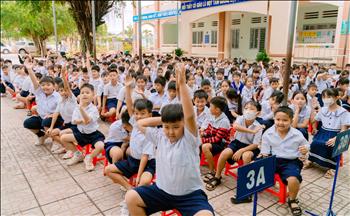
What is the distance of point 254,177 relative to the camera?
2.04 meters

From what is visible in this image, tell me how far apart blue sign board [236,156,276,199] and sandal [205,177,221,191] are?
1561 millimetres

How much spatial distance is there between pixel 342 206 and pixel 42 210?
3.45 metres

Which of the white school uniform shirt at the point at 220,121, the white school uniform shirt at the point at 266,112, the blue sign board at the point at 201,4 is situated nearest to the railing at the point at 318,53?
the blue sign board at the point at 201,4

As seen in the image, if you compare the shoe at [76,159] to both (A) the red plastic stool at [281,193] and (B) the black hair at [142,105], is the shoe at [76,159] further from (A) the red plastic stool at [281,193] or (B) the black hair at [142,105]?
(A) the red plastic stool at [281,193]

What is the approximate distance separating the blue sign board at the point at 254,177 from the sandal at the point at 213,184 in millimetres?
1561

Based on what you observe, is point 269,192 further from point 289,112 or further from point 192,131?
point 192,131

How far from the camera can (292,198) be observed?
3.14 m

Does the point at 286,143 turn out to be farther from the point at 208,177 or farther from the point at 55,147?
the point at 55,147

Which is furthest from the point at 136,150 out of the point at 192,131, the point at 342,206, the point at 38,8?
the point at 38,8

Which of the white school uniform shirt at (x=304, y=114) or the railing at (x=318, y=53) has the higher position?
the railing at (x=318, y=53)

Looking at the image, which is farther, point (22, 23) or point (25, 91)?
point (22, 23)

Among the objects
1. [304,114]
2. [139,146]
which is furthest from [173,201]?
[304,114]

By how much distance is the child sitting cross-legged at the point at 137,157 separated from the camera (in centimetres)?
314

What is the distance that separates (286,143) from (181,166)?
158 cm
